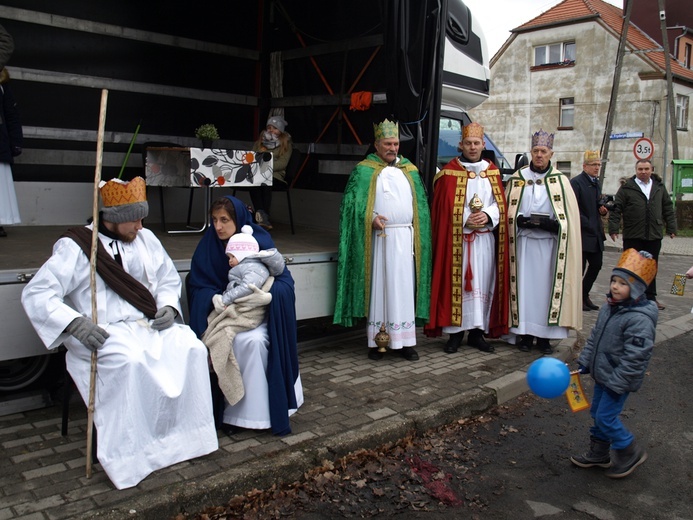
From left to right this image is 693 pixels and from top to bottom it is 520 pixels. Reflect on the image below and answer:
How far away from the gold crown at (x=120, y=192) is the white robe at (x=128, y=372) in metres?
Result: 0.24

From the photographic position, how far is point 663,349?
7.07 meters

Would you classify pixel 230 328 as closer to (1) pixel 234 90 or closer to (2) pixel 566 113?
(1) pixel 234 90

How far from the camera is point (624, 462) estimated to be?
13.4 ft

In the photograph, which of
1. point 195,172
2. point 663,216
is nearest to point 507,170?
point 663,216

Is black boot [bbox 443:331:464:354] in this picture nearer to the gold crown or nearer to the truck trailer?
the truck trailer

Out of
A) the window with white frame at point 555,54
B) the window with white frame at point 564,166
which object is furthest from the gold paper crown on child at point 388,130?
the window with white frame at point 555,54

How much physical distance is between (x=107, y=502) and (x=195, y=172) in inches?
145

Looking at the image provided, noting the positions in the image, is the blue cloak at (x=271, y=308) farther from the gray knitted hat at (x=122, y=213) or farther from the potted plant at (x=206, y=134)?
the potted plant at (x=206, y=134)

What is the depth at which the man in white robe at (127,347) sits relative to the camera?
143 inches

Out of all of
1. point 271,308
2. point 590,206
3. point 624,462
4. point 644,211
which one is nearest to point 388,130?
point 271,308

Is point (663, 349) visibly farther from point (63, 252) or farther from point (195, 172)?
point (63, 252)

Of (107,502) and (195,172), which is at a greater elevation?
(195,172)

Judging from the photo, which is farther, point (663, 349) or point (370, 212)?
point (663, 349)

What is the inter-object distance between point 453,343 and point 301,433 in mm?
2405
